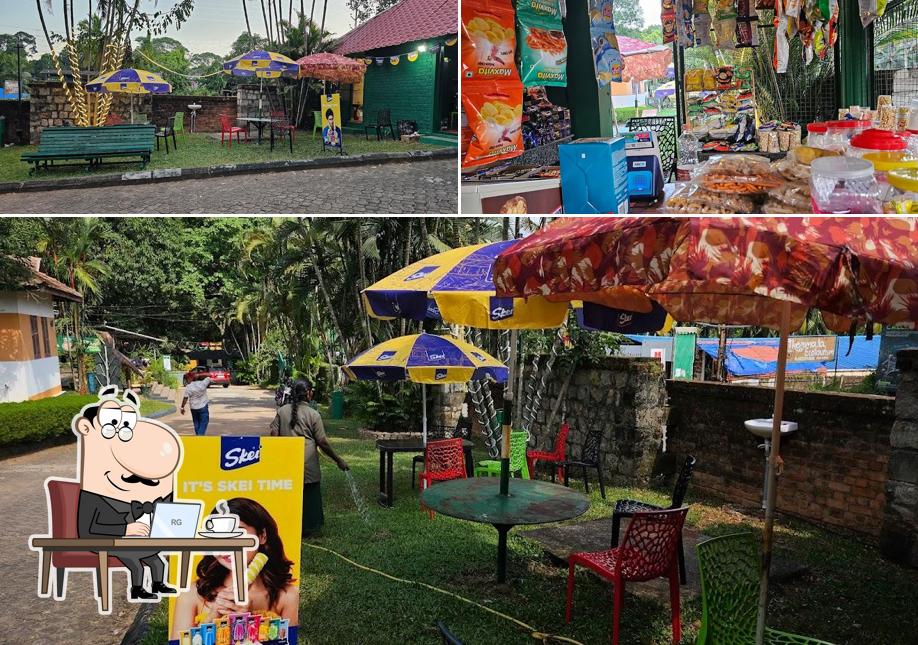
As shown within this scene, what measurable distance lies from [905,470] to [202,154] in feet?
28.1

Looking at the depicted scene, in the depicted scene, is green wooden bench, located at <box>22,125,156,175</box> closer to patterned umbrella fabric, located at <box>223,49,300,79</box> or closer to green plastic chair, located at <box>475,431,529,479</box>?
patterned umbrella fabric, located at <box>223,49,300,79</box>

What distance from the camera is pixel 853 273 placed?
104 inches

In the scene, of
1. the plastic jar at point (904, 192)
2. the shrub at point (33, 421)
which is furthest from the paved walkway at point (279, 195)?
the plastic jar at point (904, 192)

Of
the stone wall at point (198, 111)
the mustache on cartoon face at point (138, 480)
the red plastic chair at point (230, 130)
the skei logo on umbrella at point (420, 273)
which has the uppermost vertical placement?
the stone wall at point (198, 111)

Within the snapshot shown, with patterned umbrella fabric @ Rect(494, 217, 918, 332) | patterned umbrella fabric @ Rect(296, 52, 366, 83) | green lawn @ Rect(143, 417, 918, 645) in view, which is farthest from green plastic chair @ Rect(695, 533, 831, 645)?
patterned umbrella fabric @ Rect(296, 52, 366, 83)

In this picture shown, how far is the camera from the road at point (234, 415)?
16.0 metres

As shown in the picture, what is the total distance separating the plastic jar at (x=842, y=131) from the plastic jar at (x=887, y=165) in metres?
0.34

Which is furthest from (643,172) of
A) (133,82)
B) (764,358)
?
(764,358)

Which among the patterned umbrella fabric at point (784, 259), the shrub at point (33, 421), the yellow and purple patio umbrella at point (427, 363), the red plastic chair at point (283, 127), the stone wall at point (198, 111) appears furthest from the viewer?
the shrub at point (33, 421)

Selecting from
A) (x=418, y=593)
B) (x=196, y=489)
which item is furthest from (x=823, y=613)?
(x=196, y=489)

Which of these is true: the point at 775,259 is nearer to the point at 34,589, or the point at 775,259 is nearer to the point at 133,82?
the point at 34,589

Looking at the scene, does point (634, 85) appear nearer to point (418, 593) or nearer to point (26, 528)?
point (418, 593)

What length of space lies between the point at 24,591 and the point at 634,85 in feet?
17.6

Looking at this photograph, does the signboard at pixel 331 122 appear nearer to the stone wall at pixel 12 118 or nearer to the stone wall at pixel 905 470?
the stone wall at pixel 12 118
